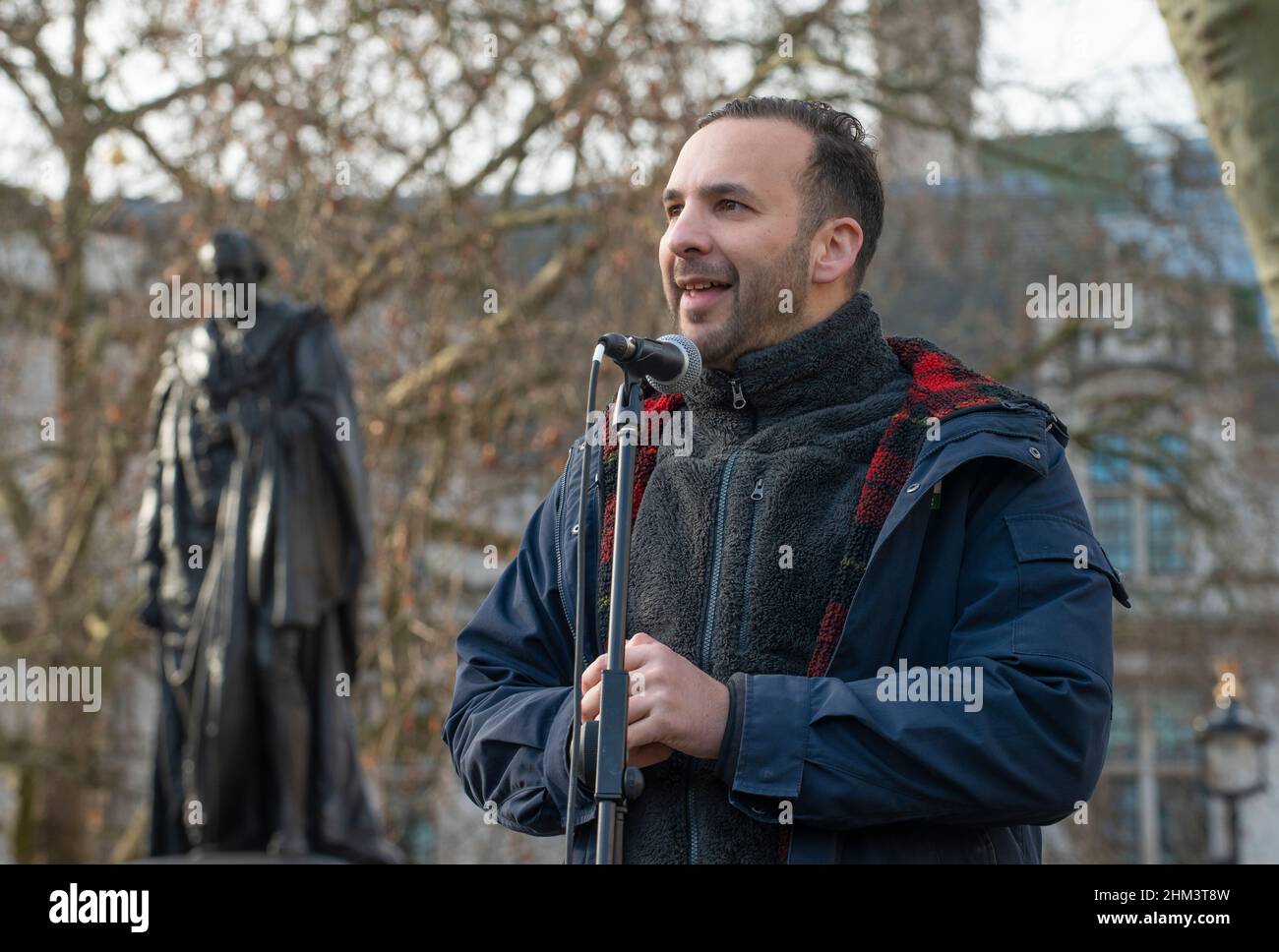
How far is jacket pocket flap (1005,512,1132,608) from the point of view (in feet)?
8.67

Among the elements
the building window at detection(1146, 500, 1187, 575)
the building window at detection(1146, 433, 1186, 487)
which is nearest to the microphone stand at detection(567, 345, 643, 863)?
the building window at detection(1146, 433, 1186, 487)

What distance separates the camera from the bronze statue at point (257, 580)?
332 inches

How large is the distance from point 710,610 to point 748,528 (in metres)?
0.13

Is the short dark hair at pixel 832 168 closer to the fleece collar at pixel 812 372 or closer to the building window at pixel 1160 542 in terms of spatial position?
the fleece collar at pixel 812 372

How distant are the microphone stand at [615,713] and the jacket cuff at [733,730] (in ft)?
0.37

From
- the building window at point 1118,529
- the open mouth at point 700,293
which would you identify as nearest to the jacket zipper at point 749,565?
the open mouth at point 700,293

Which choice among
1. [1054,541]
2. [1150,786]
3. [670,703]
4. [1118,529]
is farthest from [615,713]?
[1150,786]

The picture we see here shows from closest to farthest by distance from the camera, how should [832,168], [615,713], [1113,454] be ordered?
[615,713] → [832,168] → [1113,454]

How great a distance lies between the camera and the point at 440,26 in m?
15.0

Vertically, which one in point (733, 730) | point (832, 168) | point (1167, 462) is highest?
point (1167, 462)

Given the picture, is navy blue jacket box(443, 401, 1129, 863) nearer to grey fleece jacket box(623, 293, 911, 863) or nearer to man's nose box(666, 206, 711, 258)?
grey fleece jacket box(623, 293, 911, 863)

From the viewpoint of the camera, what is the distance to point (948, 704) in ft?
8.38

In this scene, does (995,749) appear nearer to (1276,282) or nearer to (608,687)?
(608,687)

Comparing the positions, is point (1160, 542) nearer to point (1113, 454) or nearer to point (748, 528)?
point (1113, 454)
